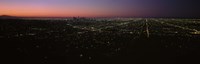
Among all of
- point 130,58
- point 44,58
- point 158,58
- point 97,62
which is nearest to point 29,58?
point 44,58

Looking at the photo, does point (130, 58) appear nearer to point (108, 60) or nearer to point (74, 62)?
point (108, 60)

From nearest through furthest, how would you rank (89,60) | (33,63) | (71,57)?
(33,63)
(89,60)
(71,57)

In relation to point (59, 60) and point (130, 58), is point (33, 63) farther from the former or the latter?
point (130, 58)

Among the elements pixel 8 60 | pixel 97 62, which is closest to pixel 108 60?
pixel 97 62

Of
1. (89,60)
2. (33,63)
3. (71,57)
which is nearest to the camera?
(33,63)

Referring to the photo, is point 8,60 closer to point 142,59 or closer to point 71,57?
point 71,57

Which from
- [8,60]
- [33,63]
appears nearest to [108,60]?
[33,63]

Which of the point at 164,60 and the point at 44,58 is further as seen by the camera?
the point at 44,58

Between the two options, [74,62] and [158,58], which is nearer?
[74,62]
